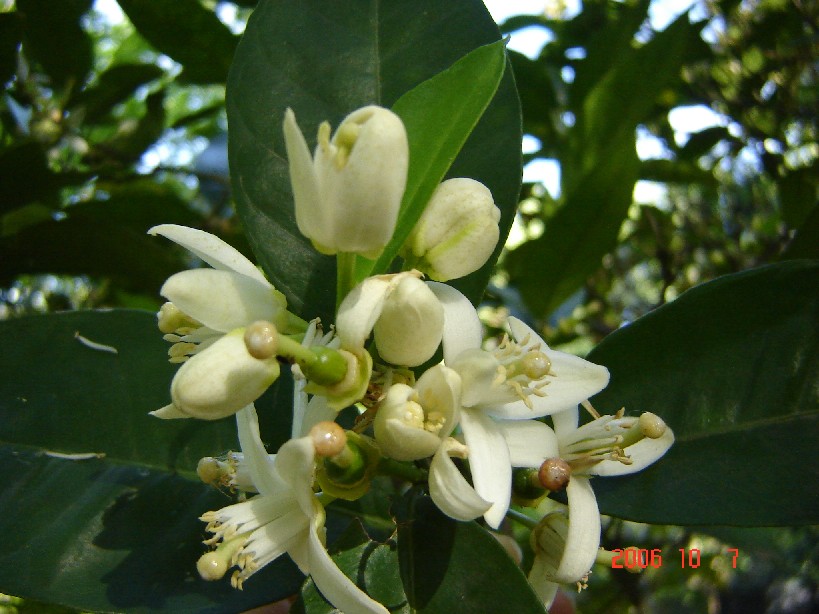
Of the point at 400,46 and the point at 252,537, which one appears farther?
the point at 400,46

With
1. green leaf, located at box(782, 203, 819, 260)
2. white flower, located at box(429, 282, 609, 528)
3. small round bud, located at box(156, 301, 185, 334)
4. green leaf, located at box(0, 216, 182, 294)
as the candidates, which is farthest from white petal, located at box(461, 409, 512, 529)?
green leaf, located at box(0, 216, 182, 294)

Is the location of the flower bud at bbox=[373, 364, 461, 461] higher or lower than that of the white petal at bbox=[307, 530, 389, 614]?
higher

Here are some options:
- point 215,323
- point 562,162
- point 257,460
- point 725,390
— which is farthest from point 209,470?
point 562,162

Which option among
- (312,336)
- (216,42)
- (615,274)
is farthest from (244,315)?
(615,274)

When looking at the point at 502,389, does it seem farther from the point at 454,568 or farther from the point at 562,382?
the point at 454,568

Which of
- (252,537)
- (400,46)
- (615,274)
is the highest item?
(400,46)

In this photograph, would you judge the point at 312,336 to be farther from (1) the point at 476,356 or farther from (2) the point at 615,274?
(2) the point at 615,274

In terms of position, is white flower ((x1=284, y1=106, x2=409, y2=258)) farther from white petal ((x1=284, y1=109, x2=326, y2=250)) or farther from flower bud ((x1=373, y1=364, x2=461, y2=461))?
flower bud ((x1=373, y1=364, x2=461, y2=461))
